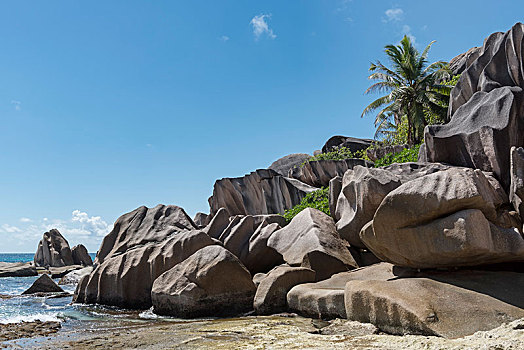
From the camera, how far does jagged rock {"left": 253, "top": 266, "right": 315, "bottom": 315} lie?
9.23m

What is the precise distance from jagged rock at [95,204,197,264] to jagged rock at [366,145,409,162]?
38.5 feet

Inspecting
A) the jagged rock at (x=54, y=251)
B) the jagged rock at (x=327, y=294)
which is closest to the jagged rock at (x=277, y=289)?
the jagged rock at (x=327, y=294)

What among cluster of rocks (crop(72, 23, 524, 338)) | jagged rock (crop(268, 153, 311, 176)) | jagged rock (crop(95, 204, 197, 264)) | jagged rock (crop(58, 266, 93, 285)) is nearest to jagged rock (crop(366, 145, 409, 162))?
jagged rock (crop(268, 153, 311, 176))

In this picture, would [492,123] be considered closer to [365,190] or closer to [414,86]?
[365,190]

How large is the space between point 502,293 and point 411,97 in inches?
711

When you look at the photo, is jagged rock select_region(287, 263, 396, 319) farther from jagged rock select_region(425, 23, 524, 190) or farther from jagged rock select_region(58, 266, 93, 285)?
jagged rock select_region(58, 266, 93, 285)

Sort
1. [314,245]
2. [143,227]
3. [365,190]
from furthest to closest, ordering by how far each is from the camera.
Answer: [143,227] < [314,245] < [365,190]

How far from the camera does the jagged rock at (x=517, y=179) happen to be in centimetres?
747

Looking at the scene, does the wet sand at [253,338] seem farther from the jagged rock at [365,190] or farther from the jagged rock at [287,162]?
the jagged rock at [287,162]

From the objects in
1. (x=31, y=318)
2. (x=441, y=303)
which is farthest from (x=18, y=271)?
(x=441, y=303)

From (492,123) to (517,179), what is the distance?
2234mm

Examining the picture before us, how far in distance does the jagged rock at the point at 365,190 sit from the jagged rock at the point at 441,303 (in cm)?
225

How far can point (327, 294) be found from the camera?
7.91m

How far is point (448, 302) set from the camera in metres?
6.20
